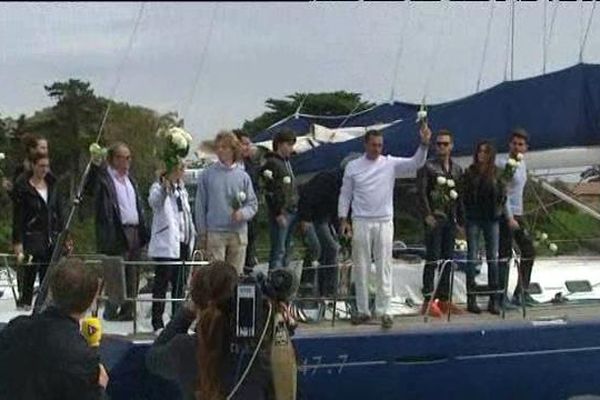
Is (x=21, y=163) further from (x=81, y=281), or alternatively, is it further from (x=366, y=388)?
(x=81, y=281)

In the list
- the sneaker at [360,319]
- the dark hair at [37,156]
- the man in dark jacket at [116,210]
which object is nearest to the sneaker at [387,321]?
the sneaker at [360,319]

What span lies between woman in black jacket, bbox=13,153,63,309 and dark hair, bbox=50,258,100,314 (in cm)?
480

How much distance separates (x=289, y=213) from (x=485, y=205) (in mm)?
1480

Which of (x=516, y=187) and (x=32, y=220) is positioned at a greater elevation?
(x=516, y=187)

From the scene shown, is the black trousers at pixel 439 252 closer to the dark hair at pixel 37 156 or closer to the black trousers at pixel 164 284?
the black trousers at pixel 164 284

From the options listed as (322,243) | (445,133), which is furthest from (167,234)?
(445,133)

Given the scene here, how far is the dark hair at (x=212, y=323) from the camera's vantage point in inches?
173

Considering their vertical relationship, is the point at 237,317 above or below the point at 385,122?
below

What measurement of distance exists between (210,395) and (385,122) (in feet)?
22.6

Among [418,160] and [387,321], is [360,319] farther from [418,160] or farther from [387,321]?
[418,160]

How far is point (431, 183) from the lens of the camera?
29.2 feet

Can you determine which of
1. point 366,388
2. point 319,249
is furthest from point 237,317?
point 319,249

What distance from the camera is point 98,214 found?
839cm

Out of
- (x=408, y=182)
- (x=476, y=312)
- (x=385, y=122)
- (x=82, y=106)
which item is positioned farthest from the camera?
(x=82, y=106)
